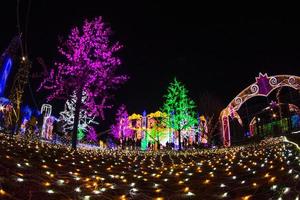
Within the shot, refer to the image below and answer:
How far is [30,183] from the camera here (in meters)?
4.25

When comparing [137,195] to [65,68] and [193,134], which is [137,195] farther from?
[193,134]

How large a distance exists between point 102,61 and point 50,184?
12.8 m

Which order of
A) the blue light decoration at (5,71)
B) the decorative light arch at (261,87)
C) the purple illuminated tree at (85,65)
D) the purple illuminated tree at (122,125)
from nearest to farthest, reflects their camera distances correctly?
the purple illuminated tree at (85,65) < the decorative light arch at (261,87) < the blue light decoration at (5,71) < the purple illuminated tree at (122,125)

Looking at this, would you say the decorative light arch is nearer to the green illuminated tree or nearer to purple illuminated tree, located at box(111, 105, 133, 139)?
the green illuminated tree

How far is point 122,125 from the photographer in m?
51.4

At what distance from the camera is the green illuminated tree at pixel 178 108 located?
28.5 meters

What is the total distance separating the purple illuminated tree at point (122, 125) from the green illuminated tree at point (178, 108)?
22.7 meters

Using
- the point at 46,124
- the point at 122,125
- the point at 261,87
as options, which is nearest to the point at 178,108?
the point at 261,87

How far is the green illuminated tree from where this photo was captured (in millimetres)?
28453

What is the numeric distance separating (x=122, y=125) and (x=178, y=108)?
24240 millimetres

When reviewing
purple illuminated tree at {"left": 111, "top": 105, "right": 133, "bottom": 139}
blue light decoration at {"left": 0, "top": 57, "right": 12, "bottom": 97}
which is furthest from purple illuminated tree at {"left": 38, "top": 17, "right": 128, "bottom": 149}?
purple illuminated tree at {"left": 111, "top": 105, "right": 133, "bottom": 139}

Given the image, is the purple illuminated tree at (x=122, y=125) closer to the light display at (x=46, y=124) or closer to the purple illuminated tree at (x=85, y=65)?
the light display at (x=46, y=124)

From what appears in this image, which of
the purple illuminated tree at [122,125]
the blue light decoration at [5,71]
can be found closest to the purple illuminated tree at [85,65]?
the blue light decoration at [5,71]

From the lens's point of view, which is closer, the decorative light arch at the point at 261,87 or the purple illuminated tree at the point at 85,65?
the purple illuminated tree at the point at 85,65
